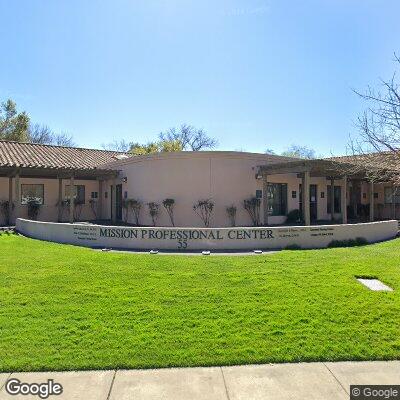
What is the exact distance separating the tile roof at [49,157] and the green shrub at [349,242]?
13.1 metres

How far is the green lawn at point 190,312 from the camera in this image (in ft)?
14.0

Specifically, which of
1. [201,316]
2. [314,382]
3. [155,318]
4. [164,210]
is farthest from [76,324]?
[164,210]

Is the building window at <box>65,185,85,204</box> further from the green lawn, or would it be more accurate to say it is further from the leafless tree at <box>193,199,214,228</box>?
the green lawn

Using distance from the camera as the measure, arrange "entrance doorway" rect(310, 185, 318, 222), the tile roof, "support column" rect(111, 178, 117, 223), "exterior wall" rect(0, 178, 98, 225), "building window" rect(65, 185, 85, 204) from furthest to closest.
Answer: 1. "building window" rect(65, 185, 85, 204)
2. "support column" rect(111, 178, 117, 223)
3. "entrance doorway" rect(310, 185, 318, 222)
4. "exterior wall" rect(0, 178, 98, 225)
5. the tile roof

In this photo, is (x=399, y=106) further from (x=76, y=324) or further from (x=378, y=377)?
(x=76, y=324)

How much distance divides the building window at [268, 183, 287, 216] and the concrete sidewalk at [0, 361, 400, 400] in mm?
14088

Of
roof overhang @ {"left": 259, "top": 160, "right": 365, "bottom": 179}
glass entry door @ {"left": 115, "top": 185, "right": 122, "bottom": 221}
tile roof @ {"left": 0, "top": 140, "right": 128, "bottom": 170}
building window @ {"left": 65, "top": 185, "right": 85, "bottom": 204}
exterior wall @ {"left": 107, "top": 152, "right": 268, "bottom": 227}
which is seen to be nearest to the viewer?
roof overhang @ {"left": 259, "top": 160, "right": 365, "bottom": 179}

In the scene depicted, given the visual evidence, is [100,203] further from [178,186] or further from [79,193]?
[178,186]

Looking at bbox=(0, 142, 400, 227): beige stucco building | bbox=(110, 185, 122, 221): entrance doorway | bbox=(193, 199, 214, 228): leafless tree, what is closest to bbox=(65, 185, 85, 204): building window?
bbox=(0, 142, 400, 227): beige stucco building

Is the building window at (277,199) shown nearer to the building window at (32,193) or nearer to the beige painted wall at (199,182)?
the beige painted wall at (199,182)

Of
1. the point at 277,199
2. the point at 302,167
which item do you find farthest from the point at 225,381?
the point at 277,199

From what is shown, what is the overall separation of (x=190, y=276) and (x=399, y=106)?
5.23 metres

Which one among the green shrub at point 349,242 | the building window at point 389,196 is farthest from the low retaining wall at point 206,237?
the building window at point 389,196

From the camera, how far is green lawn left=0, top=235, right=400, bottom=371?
4270 millimetres
